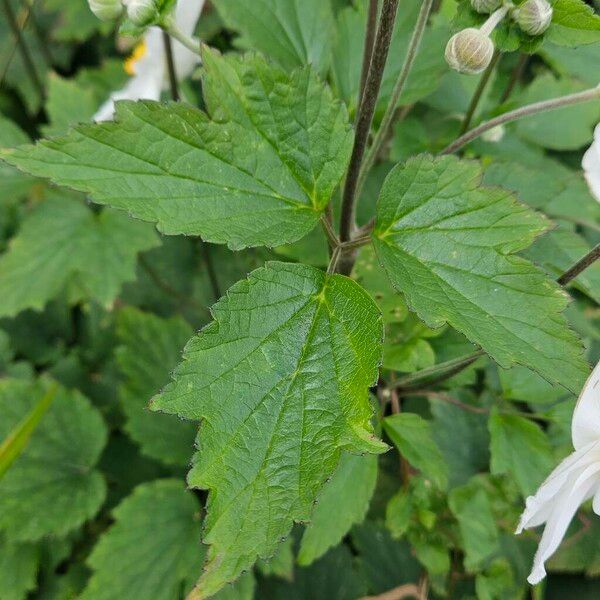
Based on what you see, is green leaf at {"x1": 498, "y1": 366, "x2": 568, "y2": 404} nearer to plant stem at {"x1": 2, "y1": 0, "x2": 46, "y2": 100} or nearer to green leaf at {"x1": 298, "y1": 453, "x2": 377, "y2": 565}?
green leaf at {"x1": 298, "y1": 453, "x2": 377, "y2": 565}

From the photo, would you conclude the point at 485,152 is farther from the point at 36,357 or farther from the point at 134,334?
the point at 36,357

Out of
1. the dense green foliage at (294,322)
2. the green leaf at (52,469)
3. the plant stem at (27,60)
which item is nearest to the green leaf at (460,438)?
the dense green foliage at (294,322)

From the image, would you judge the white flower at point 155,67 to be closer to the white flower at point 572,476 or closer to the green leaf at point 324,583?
the white flower at point 572,476

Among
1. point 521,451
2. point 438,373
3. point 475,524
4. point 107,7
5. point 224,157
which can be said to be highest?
point 107,7

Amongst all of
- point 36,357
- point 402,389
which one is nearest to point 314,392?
point 402,389

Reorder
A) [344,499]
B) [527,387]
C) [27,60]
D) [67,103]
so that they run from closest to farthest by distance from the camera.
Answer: [344,499] < [527,387] < [67,103] < [27,60]

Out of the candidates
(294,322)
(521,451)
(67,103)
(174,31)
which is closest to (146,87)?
(67,103)

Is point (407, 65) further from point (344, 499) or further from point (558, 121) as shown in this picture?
point (558, 121)
